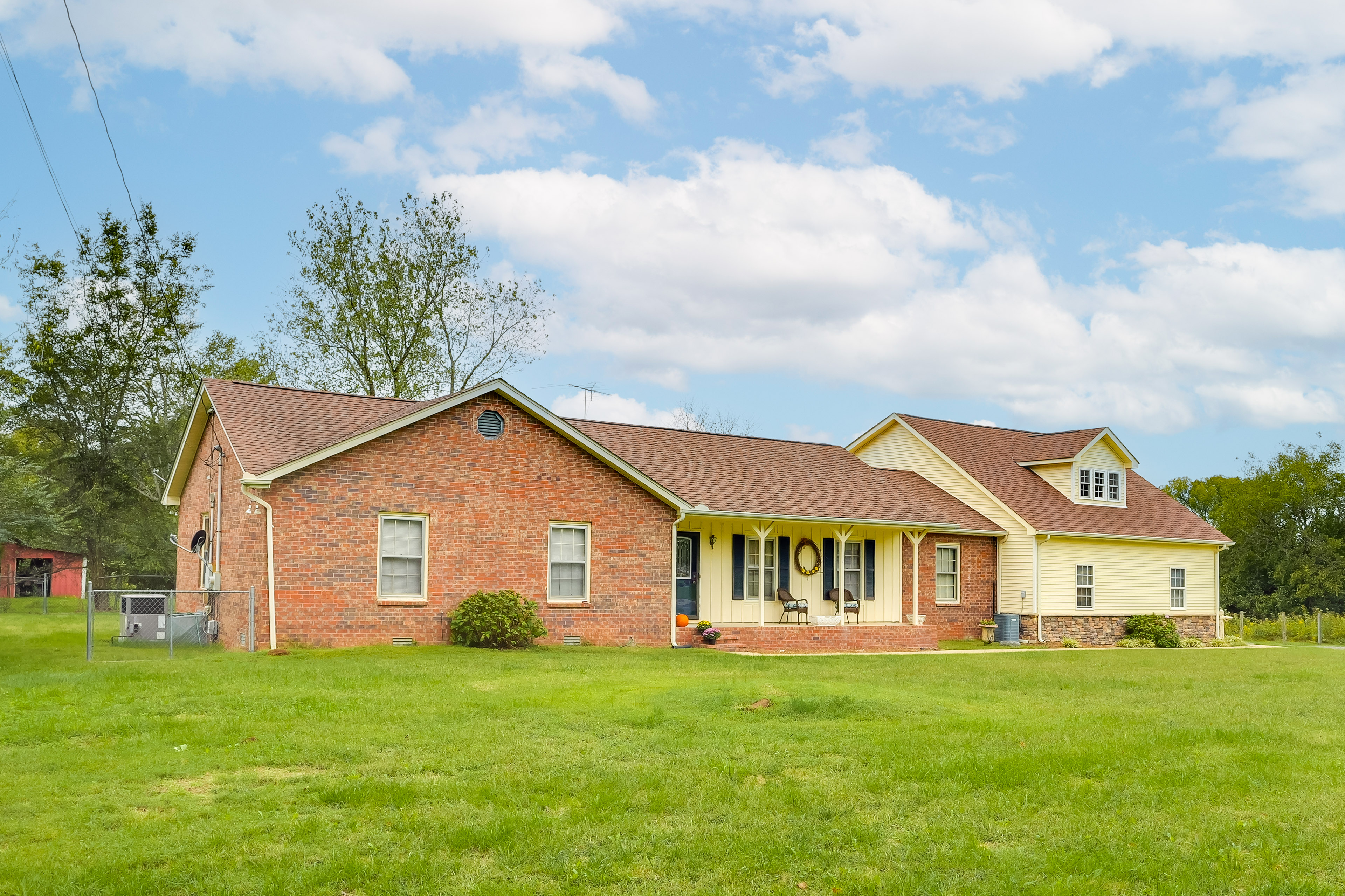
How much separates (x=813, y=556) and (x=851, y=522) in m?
1.67

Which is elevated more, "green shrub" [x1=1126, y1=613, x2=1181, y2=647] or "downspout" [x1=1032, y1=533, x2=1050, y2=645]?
"downspout" [x1=1032, y1=533, x2=1050, y2=645]

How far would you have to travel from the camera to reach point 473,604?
64.0 feet

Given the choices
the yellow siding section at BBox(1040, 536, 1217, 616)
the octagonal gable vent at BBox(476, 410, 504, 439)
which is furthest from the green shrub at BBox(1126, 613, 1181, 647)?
the octagonal gable vent at BBox(476, 410, 504, 439)

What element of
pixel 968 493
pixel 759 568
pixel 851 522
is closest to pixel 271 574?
pixel 759 568

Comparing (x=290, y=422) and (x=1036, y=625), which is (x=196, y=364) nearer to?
(x=290, y=422)

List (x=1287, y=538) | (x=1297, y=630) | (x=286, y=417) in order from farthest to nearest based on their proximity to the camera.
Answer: (x=1287, y=538) < (x=1297, y=630) < (x=286, y=417)

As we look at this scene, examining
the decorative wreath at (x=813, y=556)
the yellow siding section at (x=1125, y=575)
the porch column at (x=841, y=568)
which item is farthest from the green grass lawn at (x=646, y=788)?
the yellow siding section at (x=1125, y=575)

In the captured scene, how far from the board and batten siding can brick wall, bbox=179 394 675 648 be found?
38.8 feet

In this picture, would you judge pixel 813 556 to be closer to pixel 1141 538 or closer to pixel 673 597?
pixel 673 597

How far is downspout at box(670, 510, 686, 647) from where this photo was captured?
22250 millimetres

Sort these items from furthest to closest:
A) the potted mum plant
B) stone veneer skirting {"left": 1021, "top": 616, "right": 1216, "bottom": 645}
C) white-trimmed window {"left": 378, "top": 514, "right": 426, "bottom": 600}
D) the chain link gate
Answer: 1. stone veneer skirting {"left": 1021, "top": 616, "right": 1216, "bottom": 645}
2. the potted mum plant
3. white-trimmed window {"left": 378, "top": 514, "right": 426, "bottom": 600}
4. the chain link gate

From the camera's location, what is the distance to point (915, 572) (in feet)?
89.9

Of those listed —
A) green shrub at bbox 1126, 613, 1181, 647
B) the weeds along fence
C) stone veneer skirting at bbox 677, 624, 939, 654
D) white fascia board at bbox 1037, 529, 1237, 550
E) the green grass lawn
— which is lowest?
the weeds along fence

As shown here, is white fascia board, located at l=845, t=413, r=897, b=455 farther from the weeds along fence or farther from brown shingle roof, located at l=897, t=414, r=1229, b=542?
the weeds along fence
